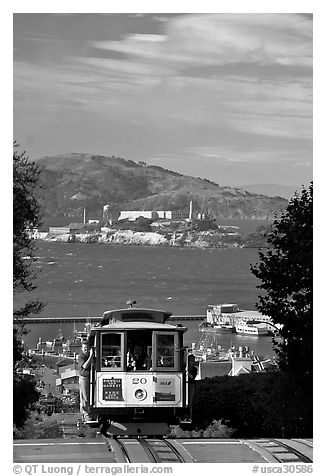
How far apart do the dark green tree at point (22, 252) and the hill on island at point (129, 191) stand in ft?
0.57

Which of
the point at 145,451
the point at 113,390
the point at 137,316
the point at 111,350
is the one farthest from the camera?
the point at 137,316

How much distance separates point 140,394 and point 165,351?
1.61 feet

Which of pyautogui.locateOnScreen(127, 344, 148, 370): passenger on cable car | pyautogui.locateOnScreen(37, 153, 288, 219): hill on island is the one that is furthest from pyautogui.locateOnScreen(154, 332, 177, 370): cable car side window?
pyautogui.locateOnScreen(37, 153, 288, 219): hill on island

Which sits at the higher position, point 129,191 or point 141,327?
point 129,191

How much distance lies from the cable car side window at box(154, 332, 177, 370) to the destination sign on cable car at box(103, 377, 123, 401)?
41cm

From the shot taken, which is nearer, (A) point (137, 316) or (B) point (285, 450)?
(B) point (285, 450)

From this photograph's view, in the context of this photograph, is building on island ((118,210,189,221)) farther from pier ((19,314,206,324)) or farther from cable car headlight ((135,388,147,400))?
cable car headlight ((135,388,147,400))

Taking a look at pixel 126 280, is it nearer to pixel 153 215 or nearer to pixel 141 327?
pixel 153 215

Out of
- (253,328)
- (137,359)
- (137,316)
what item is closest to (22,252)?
(137,316)

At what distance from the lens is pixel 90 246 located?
499 inches

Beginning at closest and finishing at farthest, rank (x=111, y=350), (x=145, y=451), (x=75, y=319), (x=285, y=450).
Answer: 1. (x=145, y=451)
2. (x=285, y=450)
3. (x=111, y=350)
4. (x=75, y=319)

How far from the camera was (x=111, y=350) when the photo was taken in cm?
1026

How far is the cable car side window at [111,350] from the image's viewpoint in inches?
402
